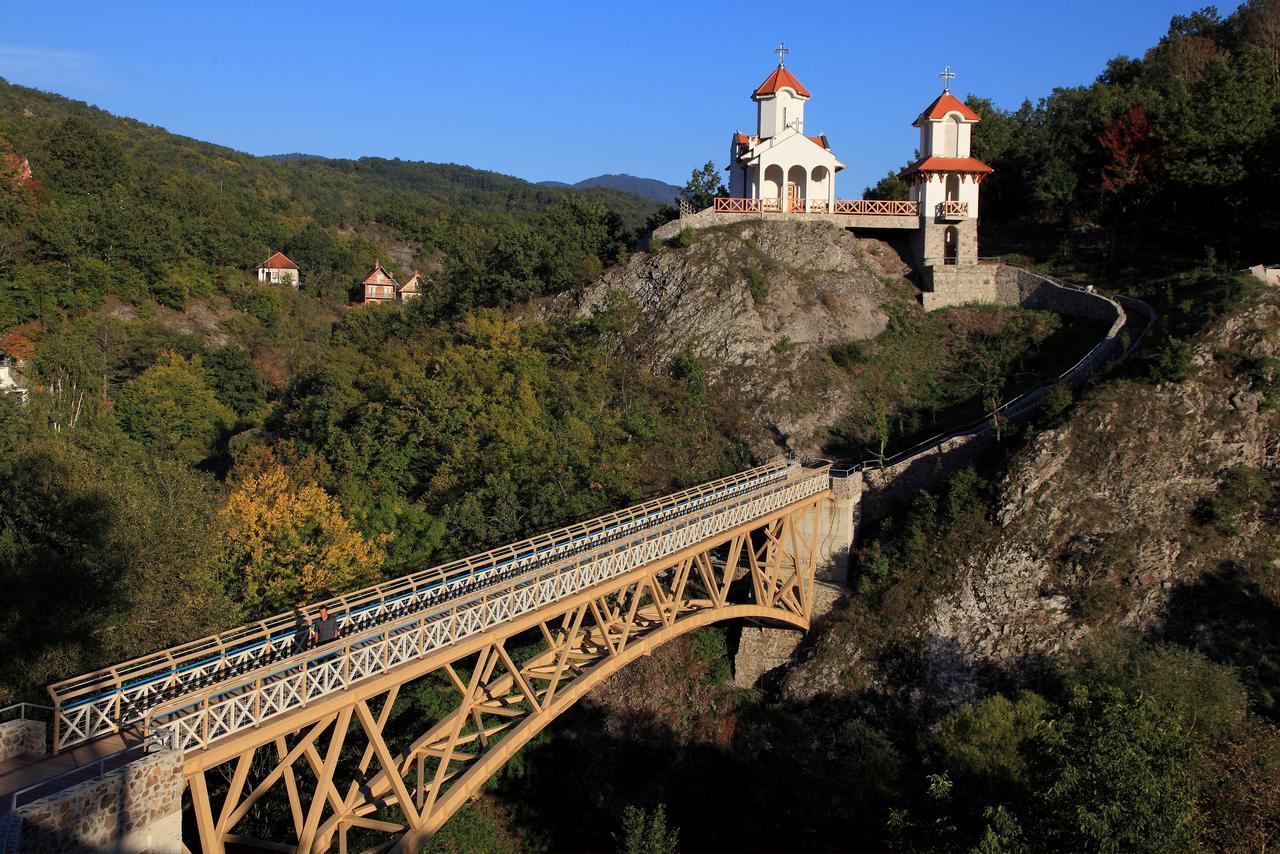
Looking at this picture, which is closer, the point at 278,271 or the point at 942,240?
the point at 942,240

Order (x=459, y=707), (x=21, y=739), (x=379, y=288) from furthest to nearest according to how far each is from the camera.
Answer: (x=379, y=288), (x=459, y=707), (x=21, y=739)

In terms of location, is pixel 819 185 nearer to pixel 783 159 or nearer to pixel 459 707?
pixel 783 159

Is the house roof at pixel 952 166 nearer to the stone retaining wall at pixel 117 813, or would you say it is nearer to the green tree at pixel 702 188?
the green tree at pixel 702 188

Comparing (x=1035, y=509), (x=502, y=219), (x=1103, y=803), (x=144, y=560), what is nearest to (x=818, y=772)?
(x=1035, y=509)

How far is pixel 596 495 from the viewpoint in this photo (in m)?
35.9

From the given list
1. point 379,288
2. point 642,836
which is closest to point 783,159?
A: point 642,836

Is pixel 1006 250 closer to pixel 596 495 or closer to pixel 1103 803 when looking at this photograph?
pixel 596 495

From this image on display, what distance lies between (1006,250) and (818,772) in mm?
33395

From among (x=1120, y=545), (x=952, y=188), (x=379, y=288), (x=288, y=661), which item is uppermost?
(x=952, y=188)

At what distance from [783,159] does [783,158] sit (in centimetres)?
5

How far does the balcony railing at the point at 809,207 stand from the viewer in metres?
47.5

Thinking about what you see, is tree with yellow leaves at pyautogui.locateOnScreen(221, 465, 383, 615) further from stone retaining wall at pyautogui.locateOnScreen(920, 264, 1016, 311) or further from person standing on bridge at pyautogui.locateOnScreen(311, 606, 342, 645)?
stone retaining wall at pyautogui.locateOnScreen(920, 264, 1016, 311)

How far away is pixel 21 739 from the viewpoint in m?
13.0

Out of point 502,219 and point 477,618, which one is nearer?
point 477,618
